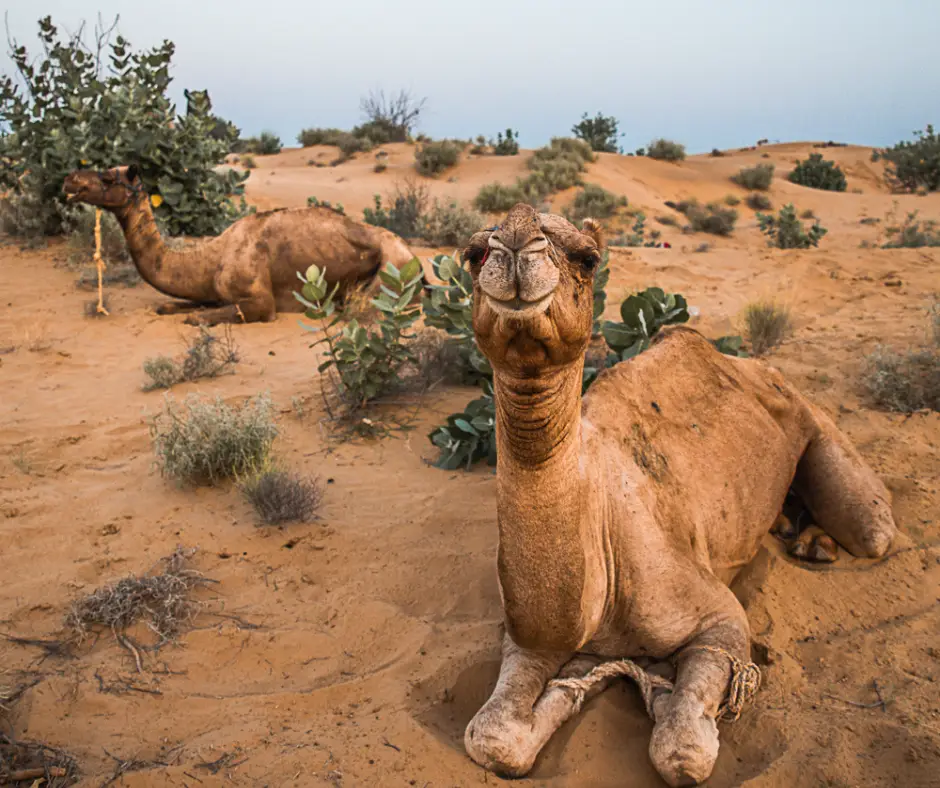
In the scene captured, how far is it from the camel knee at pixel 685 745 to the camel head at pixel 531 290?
138 cm

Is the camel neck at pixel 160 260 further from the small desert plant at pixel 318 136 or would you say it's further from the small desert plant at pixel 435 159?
the small desert plant at pixel 318 136

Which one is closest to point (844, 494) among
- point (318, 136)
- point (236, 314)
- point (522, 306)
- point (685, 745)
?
point (685, 745)

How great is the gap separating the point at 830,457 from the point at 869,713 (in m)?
1.76

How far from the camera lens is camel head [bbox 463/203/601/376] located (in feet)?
6.23

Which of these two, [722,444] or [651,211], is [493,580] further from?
[651,211]

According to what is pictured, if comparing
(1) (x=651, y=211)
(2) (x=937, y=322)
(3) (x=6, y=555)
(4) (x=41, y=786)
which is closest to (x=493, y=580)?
(4) (x=41, y=786)

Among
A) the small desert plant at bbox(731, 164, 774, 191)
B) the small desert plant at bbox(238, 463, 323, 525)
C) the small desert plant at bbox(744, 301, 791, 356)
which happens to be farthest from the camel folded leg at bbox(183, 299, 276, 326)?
the small desert plant at bbox(731, 164, 774, 191)

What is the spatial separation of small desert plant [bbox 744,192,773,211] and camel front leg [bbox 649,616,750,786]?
26.5 metres

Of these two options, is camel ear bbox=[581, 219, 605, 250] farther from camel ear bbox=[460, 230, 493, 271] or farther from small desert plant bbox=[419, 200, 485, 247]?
small desert plant bbox=[419, 200, 485, 247]

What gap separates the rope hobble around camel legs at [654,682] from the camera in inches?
115

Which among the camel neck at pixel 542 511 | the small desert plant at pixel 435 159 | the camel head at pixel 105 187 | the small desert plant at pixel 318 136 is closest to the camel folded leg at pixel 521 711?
the camel neck at pixel 542 511

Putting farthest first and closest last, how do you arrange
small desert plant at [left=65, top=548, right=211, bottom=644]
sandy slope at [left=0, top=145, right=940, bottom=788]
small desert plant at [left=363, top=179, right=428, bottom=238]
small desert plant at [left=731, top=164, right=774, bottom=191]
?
1. small desert plant at [left=731, top=164, right=774, bottom=191]
2. small desert plant at [left=363, top=179, right=428, bottom=238]
3. small desert plant at [left=65, top=548, right=211, bottom=644]
4. sandy slope at [left=0, top=145, right=940, bottom=788]

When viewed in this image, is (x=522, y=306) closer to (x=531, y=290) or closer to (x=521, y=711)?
(x=531, y=290)

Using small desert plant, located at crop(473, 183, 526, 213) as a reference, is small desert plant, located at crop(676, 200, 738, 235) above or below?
below
